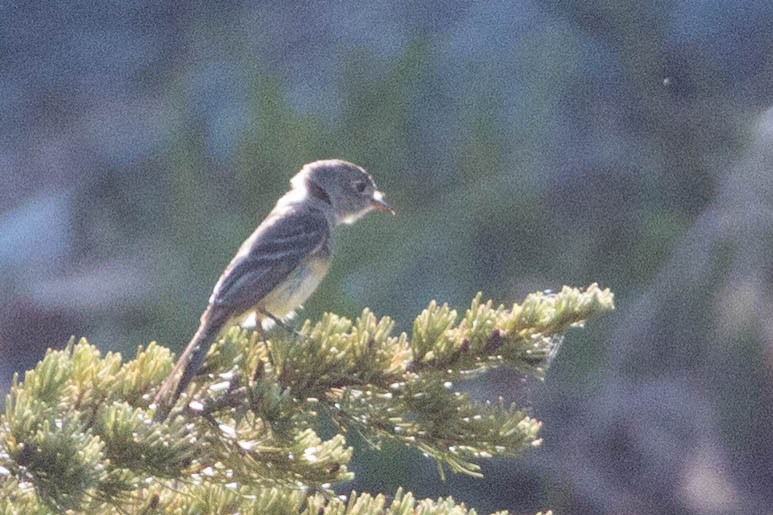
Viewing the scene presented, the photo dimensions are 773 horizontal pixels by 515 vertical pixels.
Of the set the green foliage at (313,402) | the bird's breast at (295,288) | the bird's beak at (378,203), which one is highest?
the bird's beak at (378,203)

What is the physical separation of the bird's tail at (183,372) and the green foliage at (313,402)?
11 millimetres

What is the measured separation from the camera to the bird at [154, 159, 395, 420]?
195 cm

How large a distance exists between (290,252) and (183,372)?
87 centimetres

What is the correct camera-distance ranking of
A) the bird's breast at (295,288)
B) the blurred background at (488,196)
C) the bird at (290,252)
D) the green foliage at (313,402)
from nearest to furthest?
A: the green foliage at (313,402) < the bird at (290,252) < the bird's breast at (295,288) < the blurred background at (488,196)

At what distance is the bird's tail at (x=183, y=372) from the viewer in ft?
4.20

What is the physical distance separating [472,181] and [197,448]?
1.88 m

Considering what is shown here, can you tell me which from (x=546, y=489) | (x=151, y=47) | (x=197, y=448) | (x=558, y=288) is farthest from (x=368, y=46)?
(x=197, y=448)

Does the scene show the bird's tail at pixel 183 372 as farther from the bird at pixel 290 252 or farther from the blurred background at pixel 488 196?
the blurred background at pixel 488 196

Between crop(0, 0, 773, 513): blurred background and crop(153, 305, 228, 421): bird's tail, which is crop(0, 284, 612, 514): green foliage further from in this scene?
crop(0, 0, 773, 513): blurred background

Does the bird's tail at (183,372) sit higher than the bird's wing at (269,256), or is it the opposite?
the bird's wing at (269,256)

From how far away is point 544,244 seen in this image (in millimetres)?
2898

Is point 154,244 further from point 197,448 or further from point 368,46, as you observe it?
point 197,448

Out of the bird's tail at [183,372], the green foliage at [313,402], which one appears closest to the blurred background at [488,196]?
the bird's tail at [183,372]

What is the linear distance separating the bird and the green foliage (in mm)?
155
